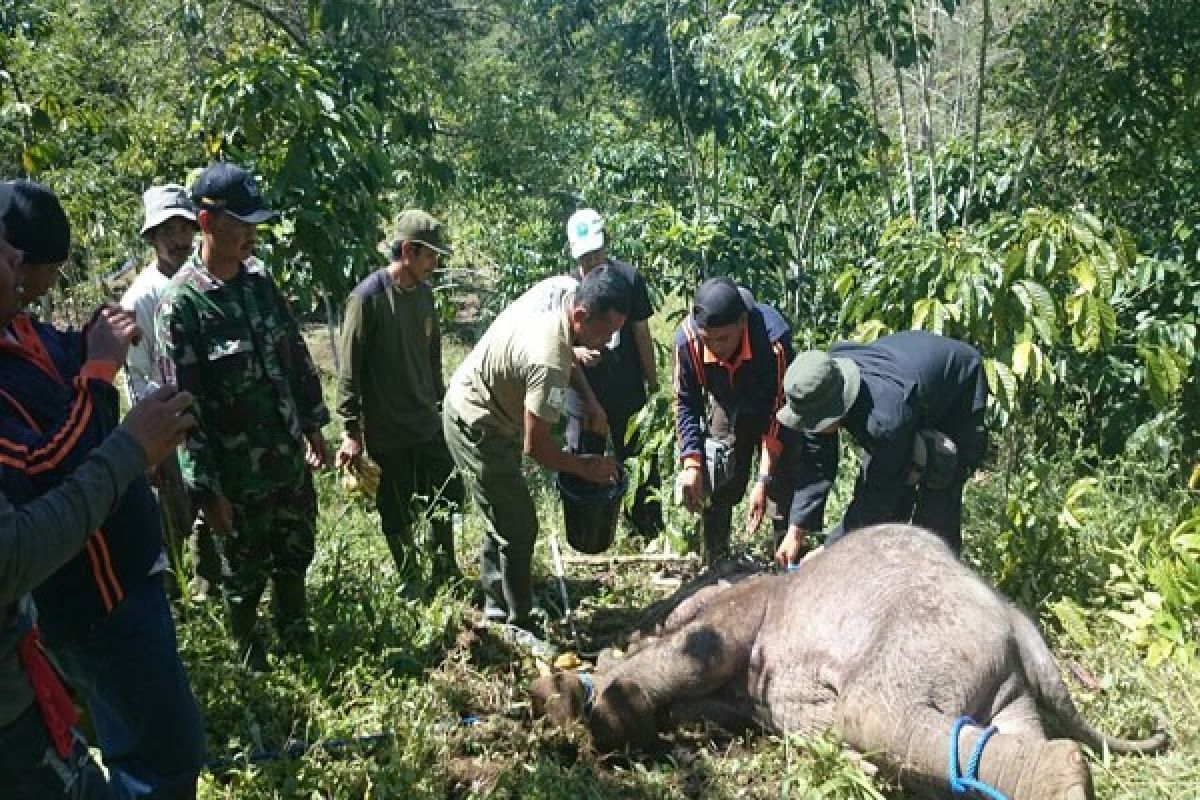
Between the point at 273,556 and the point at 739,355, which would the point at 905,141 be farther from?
the point at 273,556

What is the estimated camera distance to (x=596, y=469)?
4.35 meters

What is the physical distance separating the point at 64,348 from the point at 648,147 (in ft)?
20.5

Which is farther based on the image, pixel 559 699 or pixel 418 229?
pixel 418 229

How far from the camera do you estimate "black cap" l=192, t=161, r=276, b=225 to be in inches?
138

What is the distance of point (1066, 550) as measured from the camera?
482cm

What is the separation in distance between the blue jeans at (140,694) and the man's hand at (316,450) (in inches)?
56.8

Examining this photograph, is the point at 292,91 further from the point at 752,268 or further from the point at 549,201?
the point at 549,201

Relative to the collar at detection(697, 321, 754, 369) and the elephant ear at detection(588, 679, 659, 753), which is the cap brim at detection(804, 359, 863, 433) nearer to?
the collar at detection(697, 321, 754, 369)

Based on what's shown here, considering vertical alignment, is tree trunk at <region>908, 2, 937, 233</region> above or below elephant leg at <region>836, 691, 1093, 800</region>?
above

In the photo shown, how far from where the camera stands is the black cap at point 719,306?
4406 mm

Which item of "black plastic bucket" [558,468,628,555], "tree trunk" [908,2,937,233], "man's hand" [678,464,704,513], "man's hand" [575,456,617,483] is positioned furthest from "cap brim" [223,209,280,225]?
"tree trunk" [908,2,937,233]

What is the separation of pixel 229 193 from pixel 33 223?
1.02 metres

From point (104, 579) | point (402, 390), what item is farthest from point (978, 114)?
point (104, 579)

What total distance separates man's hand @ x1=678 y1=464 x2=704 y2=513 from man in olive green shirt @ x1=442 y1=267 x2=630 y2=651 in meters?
0.55
